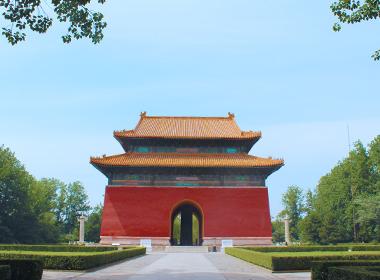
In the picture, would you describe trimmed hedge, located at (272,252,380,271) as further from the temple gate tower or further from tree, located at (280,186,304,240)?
tree, located at (280,186,304,240)

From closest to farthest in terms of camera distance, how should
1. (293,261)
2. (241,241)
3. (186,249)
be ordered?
1. (293,261)
2. (186,249)
3. (241,241)

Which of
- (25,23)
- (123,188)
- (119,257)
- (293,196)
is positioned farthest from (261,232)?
(293,196)

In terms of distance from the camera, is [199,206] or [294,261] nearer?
[294,261]

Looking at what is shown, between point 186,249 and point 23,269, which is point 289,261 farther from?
point 186,249

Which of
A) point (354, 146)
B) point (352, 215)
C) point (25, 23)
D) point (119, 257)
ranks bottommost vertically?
point (119, 257)

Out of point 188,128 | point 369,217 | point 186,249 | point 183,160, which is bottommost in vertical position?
point 186,249

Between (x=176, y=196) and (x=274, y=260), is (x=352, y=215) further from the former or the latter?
(x=274, y=260)

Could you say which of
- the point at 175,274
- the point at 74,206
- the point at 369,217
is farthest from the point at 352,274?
the point at 74,206

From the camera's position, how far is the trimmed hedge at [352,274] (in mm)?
7961

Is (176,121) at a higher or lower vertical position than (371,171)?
higher

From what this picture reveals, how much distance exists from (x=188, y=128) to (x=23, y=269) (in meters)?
29.2

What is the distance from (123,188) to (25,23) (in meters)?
25.9

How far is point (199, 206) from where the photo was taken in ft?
114

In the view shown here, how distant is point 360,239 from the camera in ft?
157
